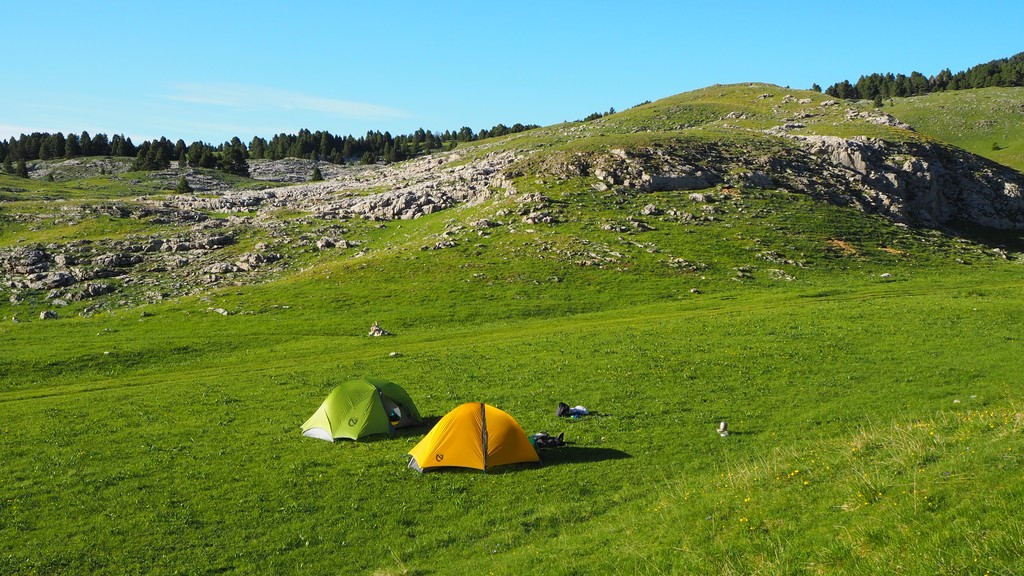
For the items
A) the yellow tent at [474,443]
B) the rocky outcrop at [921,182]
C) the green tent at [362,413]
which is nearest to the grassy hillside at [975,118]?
the rocky outcrop at [921,182]

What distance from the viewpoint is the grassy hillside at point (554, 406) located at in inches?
632

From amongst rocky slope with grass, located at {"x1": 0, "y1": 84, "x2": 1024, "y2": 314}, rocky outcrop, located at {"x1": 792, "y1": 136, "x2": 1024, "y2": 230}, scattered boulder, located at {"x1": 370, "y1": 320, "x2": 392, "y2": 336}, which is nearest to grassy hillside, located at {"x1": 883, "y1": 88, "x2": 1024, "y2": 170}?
rocky outcrop, located at {"x1": 792, "y1": 136, "x2": 1024, "y2": 230}

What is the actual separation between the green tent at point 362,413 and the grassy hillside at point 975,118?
17210 cm

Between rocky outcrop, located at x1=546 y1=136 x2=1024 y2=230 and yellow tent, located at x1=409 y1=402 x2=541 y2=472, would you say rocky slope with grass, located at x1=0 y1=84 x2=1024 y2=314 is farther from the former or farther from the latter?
yellow tent, located at x1=409 y1=402 x2=541 y2=472

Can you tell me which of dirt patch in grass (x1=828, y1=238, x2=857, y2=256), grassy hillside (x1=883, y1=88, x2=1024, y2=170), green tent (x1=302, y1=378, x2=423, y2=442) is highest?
grassy hillside (x1=883, y1=88, x2=1024, y2=170)

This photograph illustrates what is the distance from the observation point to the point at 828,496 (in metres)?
16.3

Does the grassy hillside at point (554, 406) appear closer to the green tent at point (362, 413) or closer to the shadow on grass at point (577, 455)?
the shadow on grass at point (577, 455)

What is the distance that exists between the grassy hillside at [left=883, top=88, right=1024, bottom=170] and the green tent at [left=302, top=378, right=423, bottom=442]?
172m

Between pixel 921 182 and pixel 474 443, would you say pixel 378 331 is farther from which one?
pixel 921 182

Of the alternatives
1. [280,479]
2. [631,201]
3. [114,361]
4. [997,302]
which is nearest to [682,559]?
[280,479]

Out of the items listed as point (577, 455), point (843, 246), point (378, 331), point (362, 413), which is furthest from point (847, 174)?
point (362, 413)

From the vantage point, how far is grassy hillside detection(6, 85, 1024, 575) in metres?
16.1

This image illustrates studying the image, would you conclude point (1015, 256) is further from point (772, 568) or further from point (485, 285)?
point (772, 568)

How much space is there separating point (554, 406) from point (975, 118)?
201m
